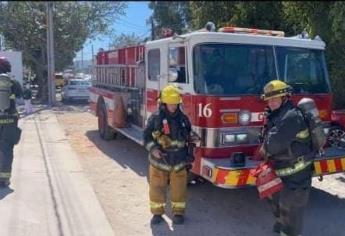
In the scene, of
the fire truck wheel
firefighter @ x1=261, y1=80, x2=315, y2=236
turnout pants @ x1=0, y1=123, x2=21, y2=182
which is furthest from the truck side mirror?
the fire truck wheel

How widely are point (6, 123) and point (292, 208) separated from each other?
14.2ft

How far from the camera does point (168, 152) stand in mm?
5273

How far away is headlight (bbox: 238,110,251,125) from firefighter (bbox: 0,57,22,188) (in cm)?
330

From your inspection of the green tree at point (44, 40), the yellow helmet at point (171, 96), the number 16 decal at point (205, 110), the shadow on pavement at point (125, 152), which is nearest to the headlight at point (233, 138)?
the number 16 decal at point (205, 110)

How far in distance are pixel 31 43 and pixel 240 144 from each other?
1755 cm

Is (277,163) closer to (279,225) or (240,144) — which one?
(279,225)

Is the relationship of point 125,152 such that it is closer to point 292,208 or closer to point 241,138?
point 241,138

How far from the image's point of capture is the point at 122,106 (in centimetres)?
917

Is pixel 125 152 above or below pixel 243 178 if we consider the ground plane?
below

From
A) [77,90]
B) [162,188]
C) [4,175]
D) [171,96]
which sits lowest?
[4,175]

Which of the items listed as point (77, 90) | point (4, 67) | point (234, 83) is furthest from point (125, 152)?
point (77, 90)

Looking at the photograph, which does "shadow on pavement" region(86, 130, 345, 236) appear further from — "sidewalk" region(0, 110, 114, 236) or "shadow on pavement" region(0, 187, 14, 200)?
"shadow on pavement" region(0, 187, 14, 200)

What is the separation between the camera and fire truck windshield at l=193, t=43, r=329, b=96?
5617mm

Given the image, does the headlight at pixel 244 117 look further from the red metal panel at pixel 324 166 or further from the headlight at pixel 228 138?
the red metal panel at pixel 324 166
